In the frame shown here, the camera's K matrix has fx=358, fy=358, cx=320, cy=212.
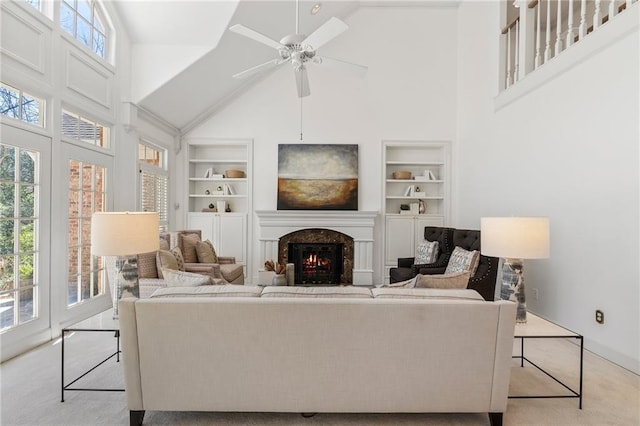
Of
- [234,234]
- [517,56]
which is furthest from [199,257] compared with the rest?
[517,56]

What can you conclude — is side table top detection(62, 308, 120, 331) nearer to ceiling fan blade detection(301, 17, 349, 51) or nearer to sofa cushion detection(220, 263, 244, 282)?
sofa cushion detection(220, 263, 244, 282)

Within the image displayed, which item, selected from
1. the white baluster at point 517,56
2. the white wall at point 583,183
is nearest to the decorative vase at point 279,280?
the white wall at point 583,183

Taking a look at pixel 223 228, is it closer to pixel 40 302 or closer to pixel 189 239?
pixel 189 239

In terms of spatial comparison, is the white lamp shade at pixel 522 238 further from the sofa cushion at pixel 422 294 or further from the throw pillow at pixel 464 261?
the throw pillow at pixel 464 261

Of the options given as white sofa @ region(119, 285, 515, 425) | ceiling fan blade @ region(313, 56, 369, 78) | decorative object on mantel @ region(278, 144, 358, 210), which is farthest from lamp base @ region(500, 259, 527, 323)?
decorative object on mantel @ region(278, 144, 358, 210)

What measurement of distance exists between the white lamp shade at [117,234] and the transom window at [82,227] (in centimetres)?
158

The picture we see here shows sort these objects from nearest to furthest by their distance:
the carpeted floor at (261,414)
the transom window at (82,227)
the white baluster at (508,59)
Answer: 1. the carpeted floor at (261,414)
2. the transom window at (82,227)
3. the white baluster at (508,59)

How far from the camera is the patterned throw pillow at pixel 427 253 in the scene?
468cm

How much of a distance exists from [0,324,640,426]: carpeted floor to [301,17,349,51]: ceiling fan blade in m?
2.78

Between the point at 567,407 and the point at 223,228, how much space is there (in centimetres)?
490

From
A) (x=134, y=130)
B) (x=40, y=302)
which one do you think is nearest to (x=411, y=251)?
(x=134, y=130)

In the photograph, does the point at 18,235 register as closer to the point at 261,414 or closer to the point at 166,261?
the point at 166,261

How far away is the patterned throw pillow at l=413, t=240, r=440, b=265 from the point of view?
15.4 ft

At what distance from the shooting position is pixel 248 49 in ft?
16.4
